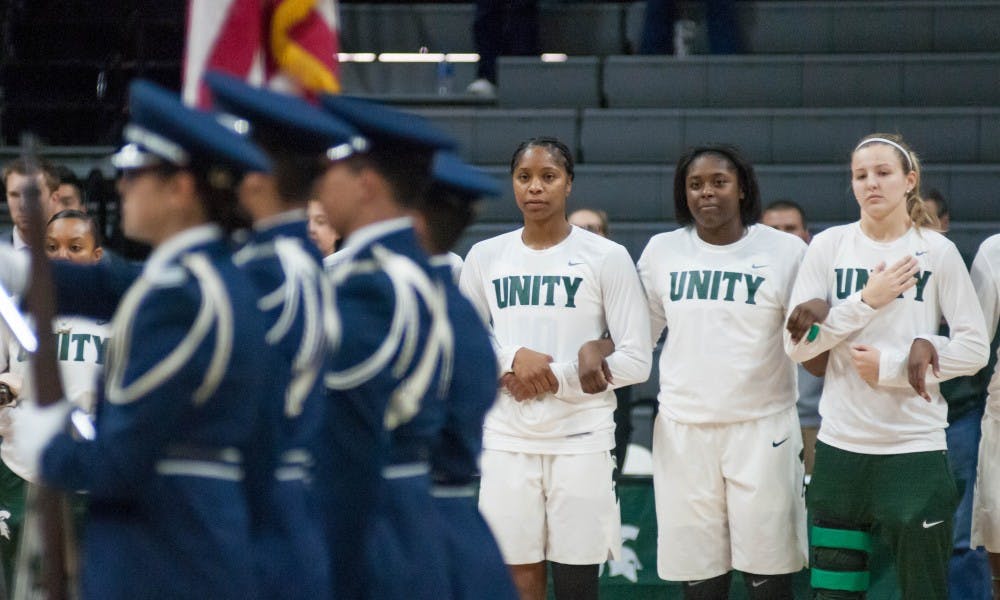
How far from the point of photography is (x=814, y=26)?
37.7ft

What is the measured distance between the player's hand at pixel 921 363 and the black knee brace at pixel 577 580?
1.51m

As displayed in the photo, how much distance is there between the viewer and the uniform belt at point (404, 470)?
12.7 feet

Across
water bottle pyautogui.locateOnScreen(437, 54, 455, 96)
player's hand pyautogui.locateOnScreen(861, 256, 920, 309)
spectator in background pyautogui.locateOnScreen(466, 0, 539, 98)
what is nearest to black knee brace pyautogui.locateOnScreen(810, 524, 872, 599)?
player's hand pyautogui.locateOnScreen(861, 256, 920, 309)

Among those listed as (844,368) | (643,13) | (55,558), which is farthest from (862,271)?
(643,13)

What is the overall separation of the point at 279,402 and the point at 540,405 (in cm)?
297

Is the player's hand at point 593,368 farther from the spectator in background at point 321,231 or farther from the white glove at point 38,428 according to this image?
the white glove at point 38,428

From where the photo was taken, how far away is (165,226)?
3.29 meters

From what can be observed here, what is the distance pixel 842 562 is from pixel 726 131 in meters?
5.21

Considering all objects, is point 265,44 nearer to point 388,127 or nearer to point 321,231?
point 388,127

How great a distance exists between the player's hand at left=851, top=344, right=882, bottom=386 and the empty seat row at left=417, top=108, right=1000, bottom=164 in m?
4.91

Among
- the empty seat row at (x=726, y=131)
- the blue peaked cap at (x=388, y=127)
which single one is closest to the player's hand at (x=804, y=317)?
the blue peaked cap at (x=388, y=127)

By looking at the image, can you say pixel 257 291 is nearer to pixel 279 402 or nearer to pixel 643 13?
pixel 279 402

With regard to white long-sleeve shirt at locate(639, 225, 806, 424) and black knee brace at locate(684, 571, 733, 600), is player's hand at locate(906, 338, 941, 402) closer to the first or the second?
white long-sleeve shirt at locate(639, 225, 806, 424)

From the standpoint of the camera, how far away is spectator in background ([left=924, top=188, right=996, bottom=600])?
6980 millimetres
